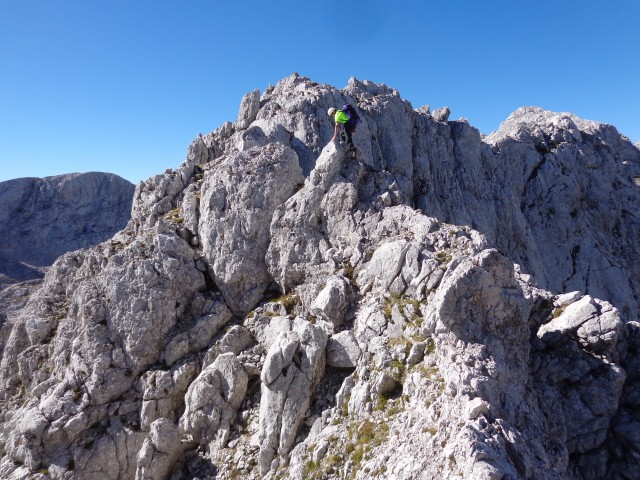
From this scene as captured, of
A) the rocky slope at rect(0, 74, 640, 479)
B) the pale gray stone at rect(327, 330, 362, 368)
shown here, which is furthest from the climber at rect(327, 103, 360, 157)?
the pale gray stone at rect(327, 330, 362, 368)

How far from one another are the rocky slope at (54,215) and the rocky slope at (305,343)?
→ 114743 millimetres

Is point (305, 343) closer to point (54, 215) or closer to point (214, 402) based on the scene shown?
point (214, 402)

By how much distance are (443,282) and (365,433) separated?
6.57 metres

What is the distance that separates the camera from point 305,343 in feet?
63.1

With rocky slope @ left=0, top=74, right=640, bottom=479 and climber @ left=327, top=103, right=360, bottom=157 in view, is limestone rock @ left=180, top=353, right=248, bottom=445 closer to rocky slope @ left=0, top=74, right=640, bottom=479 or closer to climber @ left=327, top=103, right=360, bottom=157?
rocky slope @ left=0, top=74, right=640, bottom=479

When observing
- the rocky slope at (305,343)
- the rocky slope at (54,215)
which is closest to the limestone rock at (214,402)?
the rocky slope at (305,343)

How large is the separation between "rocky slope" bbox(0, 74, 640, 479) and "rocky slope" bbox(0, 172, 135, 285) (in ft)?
376

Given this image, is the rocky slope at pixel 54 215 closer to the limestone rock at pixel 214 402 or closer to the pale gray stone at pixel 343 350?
the limestone rock at pixel 214 402

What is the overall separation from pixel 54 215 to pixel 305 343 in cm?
14578

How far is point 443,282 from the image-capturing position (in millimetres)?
17344

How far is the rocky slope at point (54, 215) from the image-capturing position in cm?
13150

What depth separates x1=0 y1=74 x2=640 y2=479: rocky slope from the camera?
49.9 ft

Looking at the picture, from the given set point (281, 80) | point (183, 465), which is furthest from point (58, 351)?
point (281, 80)

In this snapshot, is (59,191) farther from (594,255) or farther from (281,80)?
(594,255)
